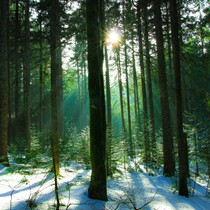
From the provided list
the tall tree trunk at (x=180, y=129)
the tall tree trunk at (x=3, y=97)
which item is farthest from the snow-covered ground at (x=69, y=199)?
the tall tree trunk at (x=3, y=97)

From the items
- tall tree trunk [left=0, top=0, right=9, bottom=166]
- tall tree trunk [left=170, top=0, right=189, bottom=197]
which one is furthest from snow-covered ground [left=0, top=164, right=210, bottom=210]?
tall tree trunk [left=0, top=0, right=9, bottom=166]

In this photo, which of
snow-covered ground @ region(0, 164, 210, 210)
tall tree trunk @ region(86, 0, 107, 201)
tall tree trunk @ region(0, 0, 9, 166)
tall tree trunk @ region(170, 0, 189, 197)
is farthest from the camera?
tall tree trunk @ region(0, 0, 9, 166)

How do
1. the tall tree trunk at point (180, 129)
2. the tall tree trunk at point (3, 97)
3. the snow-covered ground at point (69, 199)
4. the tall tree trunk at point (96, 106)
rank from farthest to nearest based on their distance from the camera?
the tall tree trunk at point (3, 97), the tall tree trunk at point (180, 129), the tall tree trunk at point (96, 106), the snow-covered ground at point (69, 199)

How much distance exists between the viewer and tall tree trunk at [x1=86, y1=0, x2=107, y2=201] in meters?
4.88

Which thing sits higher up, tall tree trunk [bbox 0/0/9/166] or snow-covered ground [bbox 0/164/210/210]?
tall tree trunk [bbox 0/0/9/166]

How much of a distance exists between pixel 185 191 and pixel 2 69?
845 cm

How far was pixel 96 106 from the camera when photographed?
199 inches

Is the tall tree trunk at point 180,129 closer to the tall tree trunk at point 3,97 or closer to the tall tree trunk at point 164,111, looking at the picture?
the tall tree trunk at point 164,111

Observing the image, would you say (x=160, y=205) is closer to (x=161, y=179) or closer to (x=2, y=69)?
(x=161, y=179)

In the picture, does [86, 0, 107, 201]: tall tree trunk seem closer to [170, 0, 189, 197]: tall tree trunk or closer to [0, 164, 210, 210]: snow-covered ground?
[0, 164, 210, 210]: snow-covered ground

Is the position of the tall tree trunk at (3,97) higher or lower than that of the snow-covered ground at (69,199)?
higher

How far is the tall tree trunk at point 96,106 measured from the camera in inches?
192

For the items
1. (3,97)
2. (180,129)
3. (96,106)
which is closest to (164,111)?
(180,129)

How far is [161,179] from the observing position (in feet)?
31.7
